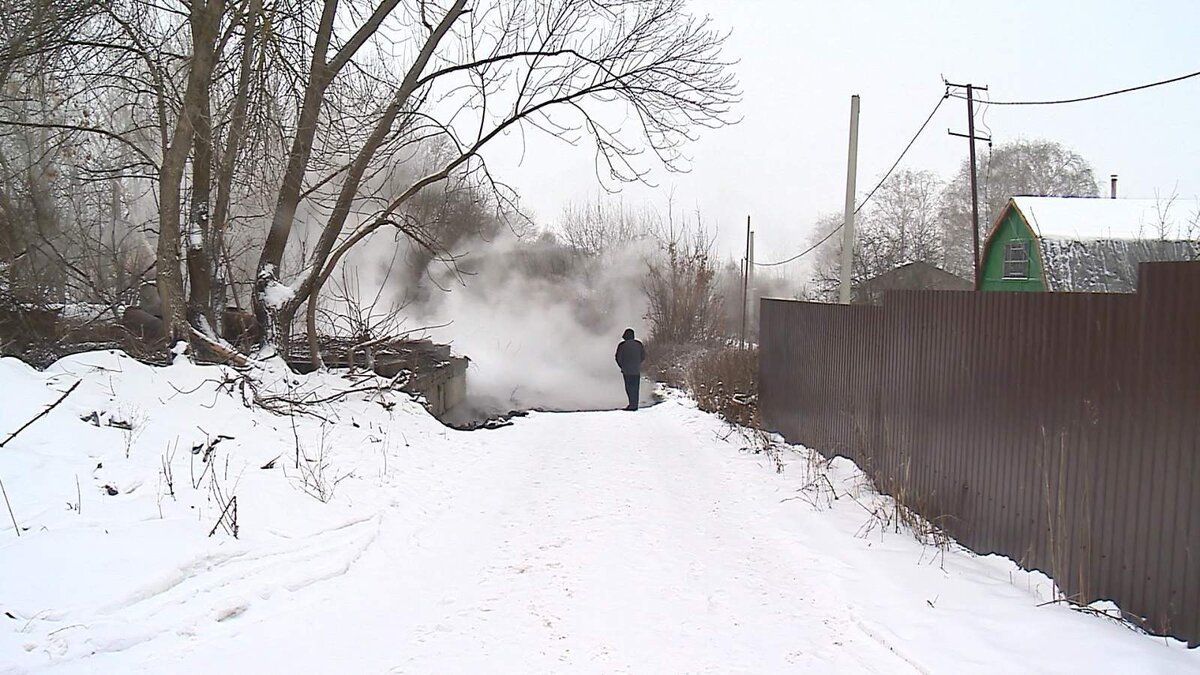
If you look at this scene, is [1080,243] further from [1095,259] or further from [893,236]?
[893,236]

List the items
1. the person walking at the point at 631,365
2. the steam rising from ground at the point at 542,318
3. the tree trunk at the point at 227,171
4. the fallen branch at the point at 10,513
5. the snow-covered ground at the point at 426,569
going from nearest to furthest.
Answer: the snow-covered ground at the point at 426,569 → the fallen branch at the point at 10,513 → the tree trunk at the point at 227,171 → the person walking at the point at 631,365 → the steam rising from ground at the point at 542,318

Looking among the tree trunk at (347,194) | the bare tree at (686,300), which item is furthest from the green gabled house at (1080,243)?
the tree trunk at (347,194)

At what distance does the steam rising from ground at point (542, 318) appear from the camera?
26.5 metres

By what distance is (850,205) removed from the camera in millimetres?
14961

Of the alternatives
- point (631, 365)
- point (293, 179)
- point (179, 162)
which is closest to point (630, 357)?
point (631, 365)

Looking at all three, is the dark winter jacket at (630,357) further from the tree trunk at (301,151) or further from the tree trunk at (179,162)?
the tree trunk at (179,162)

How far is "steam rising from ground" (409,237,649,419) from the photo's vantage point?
87.0 feet

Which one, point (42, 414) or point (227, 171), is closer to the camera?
point (42, 414)

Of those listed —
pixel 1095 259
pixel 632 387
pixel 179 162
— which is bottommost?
pixel 632 387

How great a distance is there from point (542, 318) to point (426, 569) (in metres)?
27.1

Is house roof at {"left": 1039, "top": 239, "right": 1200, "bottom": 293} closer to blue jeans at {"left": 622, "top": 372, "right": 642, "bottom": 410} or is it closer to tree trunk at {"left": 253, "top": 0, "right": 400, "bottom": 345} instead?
blue jeans at {"left": 622, "top": 372, "right": 642, "bottom": 410}

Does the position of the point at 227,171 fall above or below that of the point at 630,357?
above

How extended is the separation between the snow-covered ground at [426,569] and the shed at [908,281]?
2942 centimetres

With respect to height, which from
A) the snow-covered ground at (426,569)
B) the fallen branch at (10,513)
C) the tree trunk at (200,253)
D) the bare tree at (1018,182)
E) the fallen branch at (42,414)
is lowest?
the snow-covered ground at (426,569)
